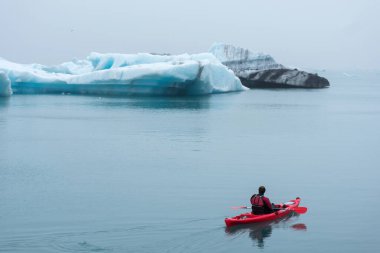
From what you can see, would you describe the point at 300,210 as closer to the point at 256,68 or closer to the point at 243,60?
the point at 243,60

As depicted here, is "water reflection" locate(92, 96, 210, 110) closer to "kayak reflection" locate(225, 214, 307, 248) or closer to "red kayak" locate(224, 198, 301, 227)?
"red kayak" locate(224, 198, 301, 227)

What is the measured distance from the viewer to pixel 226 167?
51.6 feet

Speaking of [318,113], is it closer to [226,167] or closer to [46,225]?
[226,167]

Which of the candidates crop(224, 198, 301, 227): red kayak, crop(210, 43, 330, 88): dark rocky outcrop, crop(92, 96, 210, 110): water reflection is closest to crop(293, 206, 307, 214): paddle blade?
crop(224, 198, 301, 227): red kayak

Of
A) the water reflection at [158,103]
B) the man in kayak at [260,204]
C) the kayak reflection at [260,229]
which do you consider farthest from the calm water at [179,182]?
the water reflection at [158,103]

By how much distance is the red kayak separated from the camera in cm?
1045

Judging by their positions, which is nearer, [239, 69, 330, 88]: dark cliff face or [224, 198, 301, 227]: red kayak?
[224, 198, 301, 227]: red kayak

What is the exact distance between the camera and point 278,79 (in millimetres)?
55125

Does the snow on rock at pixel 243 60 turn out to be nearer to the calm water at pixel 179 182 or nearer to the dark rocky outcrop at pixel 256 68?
the dark rocky outcrop at pixel 256 68

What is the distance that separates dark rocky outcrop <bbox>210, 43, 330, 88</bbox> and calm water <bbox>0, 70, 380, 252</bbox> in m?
26.3

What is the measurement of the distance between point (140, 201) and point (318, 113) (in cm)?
2210

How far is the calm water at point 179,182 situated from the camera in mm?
9914

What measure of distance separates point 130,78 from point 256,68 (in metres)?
19.3

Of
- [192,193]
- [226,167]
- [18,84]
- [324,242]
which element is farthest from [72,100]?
[324,242]
